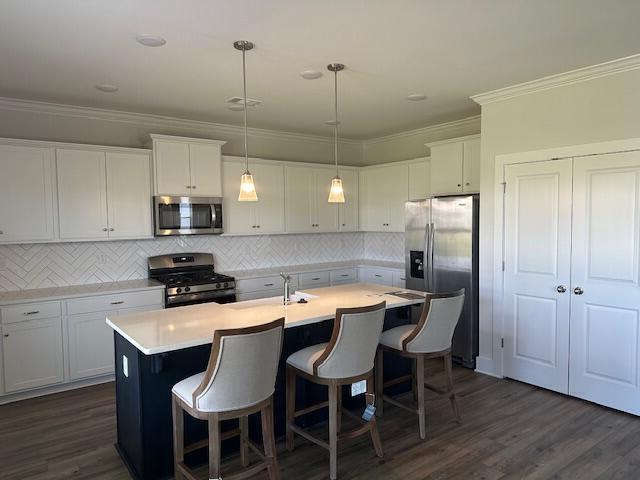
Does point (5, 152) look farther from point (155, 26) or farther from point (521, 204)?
point (521, 204)

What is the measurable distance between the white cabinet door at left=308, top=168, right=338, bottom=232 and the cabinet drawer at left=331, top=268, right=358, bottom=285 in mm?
622

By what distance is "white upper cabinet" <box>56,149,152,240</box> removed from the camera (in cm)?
434

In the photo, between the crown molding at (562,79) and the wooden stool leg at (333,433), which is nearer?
the wooden stool leg at (333,433)

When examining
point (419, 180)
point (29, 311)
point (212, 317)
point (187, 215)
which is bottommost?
point (29, 311)

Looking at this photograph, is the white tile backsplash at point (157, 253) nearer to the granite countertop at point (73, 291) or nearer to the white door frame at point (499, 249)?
the granite countertop at point (73, 291)

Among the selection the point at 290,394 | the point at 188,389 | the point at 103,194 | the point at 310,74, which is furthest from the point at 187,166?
the point at 188,389

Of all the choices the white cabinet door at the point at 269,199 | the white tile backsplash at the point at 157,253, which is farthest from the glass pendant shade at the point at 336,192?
the white tile backsplash at the point at 157,253

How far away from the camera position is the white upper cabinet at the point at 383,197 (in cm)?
596

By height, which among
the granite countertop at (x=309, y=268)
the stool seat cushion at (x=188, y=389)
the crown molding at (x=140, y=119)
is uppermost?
the crown molding at (x=140, y=119)

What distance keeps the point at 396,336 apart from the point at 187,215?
9.10 ft

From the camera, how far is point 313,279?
5836mm

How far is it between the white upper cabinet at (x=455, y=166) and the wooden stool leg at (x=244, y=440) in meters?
3.46

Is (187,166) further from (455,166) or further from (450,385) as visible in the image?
(450,385)

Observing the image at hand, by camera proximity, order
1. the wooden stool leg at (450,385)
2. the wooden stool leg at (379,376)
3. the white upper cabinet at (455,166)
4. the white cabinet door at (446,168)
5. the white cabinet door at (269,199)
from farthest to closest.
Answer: the white cabinet door at (269,199) → the white cabinet door at (446,168) → the white upper cabinet at (455,166) → the wooden stool leg at (379,376) → the wooden stool leg at (450,385)
